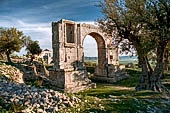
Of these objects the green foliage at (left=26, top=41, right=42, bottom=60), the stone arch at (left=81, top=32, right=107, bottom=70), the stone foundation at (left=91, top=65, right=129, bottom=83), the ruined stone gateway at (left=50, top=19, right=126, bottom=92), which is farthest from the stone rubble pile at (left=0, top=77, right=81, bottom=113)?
the green foliage at (left=26, top=41, right=42, bottom=60)

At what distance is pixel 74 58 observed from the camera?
1596cm

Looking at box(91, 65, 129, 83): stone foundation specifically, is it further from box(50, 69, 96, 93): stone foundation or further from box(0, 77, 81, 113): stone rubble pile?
box(0, 77, 81, 113): stone rubble pile

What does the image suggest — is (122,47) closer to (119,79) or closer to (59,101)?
(119,79)

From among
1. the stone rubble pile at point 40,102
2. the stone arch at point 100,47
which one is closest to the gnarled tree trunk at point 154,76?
the stone rubble pile at point 40,102

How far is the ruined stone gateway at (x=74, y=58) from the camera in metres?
13.5

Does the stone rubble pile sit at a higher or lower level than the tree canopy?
lower

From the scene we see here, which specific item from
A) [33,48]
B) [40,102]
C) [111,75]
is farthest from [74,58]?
[40,102]

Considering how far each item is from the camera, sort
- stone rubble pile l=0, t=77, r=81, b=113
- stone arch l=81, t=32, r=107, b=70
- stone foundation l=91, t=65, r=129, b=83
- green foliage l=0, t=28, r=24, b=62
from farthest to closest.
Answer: green foliage l=0, t=28, r=24, b=62 → stone arch l=81, t=32, r=107, b=70 → stone foundation l=91, t=65, r=129, b=83 → stone rubble pile l=0, t=77, r=81, b=113

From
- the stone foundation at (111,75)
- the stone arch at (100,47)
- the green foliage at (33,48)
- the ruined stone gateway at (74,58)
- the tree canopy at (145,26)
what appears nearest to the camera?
the tree canopy at (145,26)

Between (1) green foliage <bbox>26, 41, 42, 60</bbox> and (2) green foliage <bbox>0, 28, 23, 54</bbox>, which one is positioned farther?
(1) green foliage <bbox>26, 41, 42, 60</bbox>

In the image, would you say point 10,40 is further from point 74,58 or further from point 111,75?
point 111,75

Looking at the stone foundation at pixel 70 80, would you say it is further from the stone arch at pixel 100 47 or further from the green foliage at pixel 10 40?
the green foliage at pixel 10 40

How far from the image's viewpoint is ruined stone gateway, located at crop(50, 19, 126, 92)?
13.5 metres

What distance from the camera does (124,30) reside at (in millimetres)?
11539
